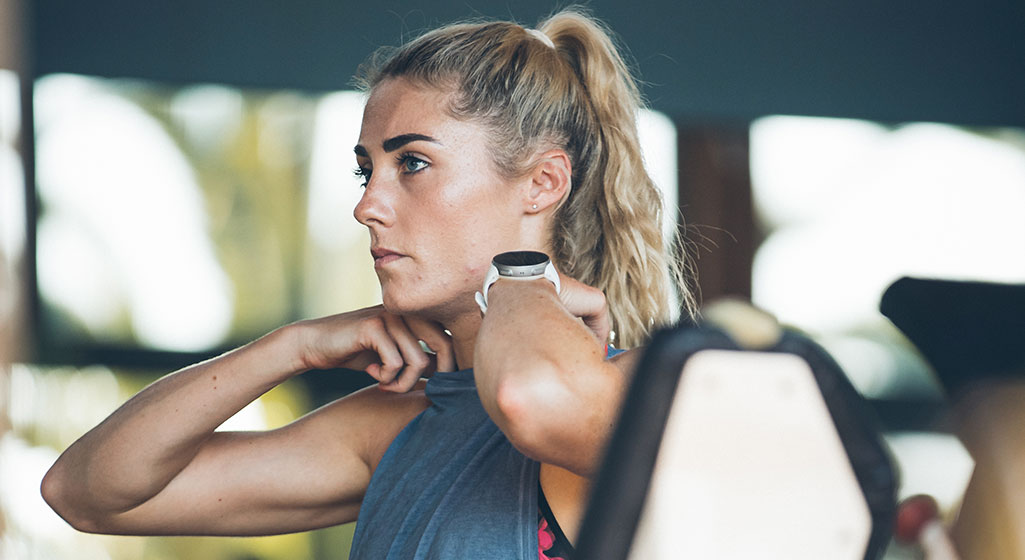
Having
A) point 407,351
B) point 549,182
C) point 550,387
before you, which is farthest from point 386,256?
point 550,387

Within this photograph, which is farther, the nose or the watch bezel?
the nose

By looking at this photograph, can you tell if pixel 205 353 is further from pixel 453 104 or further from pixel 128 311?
pixel 453 104

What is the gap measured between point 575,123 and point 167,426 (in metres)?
0.75

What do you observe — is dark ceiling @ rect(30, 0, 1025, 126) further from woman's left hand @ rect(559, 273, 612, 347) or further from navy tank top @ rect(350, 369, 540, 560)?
woman's left hand @ rect(559, 273, 612, 347)

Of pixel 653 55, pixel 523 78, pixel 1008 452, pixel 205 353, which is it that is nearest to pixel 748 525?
pixel 1008 452

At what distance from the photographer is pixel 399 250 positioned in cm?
144

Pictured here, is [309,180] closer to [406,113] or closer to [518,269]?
[406,113]

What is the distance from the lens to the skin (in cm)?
144

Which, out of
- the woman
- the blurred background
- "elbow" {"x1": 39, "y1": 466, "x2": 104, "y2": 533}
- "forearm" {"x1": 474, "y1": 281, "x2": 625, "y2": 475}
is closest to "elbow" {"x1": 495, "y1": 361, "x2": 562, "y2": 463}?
"forearm" {"x1": 474, "y1": 281, "x2": 625, "y2": 475}

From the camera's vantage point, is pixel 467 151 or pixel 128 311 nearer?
pixel 467 151

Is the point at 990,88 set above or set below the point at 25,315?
above

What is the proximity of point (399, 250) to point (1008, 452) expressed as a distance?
103 centimetres

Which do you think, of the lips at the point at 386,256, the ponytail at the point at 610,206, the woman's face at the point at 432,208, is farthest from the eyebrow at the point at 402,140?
the ponytail at the point at 610,206

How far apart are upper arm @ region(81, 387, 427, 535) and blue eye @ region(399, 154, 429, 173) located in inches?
15.3
